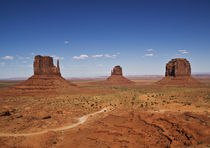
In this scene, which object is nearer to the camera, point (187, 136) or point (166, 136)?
point (187, 136)

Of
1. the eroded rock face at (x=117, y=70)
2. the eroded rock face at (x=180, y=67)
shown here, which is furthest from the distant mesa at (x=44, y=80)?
the eroded rock face at (x=117, y=70)

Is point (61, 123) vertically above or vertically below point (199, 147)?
below

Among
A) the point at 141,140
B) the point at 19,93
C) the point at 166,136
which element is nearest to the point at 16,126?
the point at 141,140

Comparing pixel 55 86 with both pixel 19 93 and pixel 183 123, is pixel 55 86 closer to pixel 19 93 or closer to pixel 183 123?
pixel 19 93

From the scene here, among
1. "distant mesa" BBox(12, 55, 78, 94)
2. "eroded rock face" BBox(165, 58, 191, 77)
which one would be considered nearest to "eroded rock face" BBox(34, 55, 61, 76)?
"distant mesa" BBox(12, 55, 78, 94)

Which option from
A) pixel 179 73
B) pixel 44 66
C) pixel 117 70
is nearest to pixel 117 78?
pixel 117 70

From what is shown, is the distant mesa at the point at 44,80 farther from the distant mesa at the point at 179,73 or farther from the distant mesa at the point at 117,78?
the distant mesa at the point at 117,78
